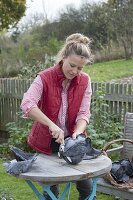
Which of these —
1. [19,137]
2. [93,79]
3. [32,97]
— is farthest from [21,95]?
[93,79]

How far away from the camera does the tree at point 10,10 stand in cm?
1905

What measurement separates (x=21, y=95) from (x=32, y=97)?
17.2ft

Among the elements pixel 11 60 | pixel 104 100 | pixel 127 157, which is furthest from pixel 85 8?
pixel 127 157

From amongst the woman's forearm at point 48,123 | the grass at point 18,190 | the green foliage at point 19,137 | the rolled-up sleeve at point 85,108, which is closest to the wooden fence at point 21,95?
the green foliage at point 19,137

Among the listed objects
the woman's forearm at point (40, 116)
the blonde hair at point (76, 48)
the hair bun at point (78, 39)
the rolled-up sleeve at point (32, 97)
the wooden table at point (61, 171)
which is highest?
the hair bun at point (78, 39)

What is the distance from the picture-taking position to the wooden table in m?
2.88

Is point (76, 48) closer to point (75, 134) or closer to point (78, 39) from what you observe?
point (78, 39)

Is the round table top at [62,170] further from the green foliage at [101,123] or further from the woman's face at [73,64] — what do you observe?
the green foliage at [101,123]

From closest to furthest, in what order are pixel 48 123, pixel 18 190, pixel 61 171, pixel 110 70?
pixel 61 171 → pixel 48 123 → pixel 18 190 → pixel 110 70

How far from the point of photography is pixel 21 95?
8.45 m

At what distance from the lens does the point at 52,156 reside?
3.40 meters

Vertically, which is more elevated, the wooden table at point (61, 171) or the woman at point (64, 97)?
the woman at point (64, 97)

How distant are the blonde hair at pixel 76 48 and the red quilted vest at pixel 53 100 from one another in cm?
12

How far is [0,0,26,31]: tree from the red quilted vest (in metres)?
16.3
